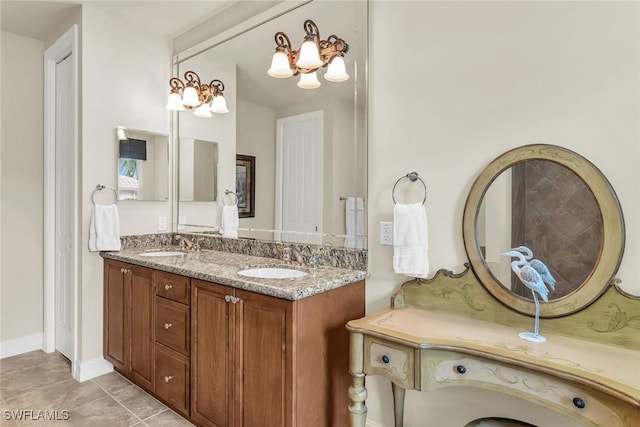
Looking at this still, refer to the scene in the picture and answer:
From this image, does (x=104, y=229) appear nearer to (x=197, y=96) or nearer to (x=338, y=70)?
(x=197, y=96)

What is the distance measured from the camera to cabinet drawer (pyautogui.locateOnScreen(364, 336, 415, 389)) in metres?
1.37

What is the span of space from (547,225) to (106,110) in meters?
2.95

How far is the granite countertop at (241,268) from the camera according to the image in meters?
1.61

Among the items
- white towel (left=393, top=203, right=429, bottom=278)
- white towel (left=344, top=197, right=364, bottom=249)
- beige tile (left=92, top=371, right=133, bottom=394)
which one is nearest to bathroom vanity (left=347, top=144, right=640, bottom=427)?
white towel (left=393, top=203, right=429, bottom=278)

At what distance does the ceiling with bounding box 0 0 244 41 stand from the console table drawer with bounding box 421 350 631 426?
267 centimetres

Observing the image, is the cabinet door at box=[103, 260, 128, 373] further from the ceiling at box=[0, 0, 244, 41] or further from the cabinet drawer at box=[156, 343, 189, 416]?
the ceiling at box=[0, 0, 244, 41]

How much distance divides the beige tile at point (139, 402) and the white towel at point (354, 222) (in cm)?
159

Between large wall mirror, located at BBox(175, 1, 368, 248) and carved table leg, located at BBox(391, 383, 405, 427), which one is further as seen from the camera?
large wall mirror, located at BBox(175, 1, 368, 248)

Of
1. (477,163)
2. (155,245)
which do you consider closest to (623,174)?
(477,163)

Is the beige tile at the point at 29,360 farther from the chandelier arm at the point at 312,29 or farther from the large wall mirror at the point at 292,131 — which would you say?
the chandelier arm at the point at 312,29

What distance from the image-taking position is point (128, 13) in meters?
2.67

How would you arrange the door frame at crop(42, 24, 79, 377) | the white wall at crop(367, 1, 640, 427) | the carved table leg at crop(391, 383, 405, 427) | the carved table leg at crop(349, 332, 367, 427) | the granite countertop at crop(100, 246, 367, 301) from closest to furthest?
1. the white wall at crop(367, 1, 640, 427)
2. the carved table leg at crop(349, 332, 367, 427)
3. the granite countertop at crop(100, 246, 367, 301)
4. the carved table leg at crop(391, 383, 405, 427)
5. the door frame at crop(42, 24, 79, 377)

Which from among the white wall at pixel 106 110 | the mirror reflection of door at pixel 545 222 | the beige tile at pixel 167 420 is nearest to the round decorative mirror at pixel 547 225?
the mirror reflection of door at pixel 545 222

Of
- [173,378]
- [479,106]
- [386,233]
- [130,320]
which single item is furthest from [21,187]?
[479,106]
